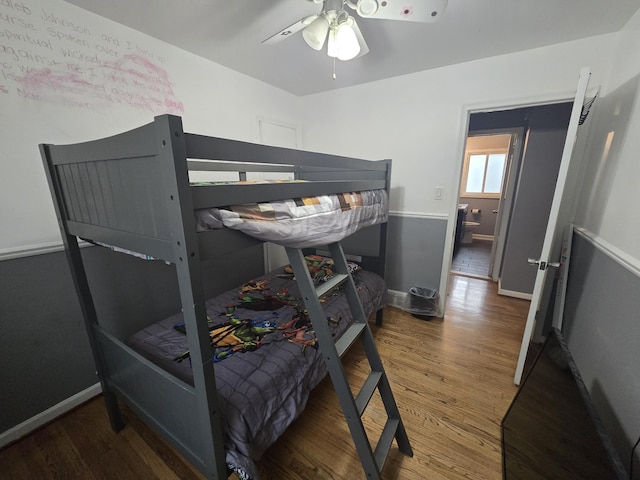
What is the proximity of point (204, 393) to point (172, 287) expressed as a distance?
4.49ft

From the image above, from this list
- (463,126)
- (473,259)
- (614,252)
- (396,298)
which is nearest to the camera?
(614,252)

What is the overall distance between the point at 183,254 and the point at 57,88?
1.52 meters

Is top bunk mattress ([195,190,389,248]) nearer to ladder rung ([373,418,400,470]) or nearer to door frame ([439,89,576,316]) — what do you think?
ladder rung ([373,418,400,470])

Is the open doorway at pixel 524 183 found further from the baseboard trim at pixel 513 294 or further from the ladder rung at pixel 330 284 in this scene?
the ladder rung at pixel 330 284

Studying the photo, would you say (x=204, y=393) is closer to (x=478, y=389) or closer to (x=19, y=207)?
(x=19, y=207)

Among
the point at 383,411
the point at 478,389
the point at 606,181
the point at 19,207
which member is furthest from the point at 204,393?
the point at 606,181

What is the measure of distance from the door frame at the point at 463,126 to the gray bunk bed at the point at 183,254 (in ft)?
4.26

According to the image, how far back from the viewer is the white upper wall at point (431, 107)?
1.84m

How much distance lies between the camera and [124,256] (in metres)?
1.67

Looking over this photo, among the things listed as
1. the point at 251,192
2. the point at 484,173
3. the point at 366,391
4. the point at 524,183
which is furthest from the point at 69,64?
the point at 484,173

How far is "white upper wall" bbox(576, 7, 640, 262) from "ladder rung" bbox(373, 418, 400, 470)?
1296 millimetres

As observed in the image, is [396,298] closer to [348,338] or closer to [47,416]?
[348,338]

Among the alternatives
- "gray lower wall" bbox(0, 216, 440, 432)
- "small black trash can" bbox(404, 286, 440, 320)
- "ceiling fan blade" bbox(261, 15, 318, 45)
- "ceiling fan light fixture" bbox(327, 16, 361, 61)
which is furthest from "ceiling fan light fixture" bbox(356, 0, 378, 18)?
"small black trash can" bbox(404, 286, 440, 320)

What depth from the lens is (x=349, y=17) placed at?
1238 mm
